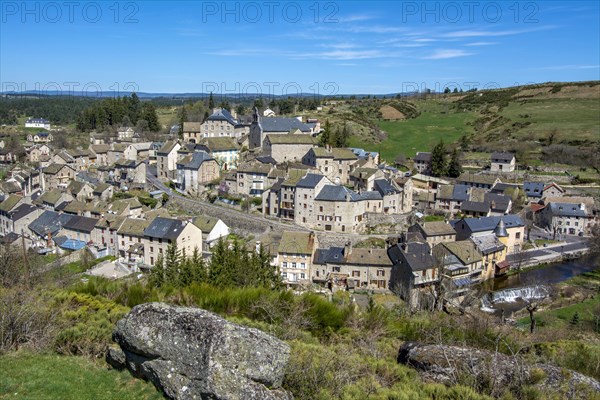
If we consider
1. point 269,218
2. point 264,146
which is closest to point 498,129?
point 264,146

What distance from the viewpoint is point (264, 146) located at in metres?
58.7

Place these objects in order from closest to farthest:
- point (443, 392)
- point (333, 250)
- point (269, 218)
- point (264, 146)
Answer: point (443, 392), point (333, 250), point (269, 218), point (264, 146)

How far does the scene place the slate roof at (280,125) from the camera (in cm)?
6175

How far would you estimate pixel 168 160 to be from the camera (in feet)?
192

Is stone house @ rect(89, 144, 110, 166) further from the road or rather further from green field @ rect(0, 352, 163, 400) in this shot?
green field @ rect(0, 352, 163, 400)

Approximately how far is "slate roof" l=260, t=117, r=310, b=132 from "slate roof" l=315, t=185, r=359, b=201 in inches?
802

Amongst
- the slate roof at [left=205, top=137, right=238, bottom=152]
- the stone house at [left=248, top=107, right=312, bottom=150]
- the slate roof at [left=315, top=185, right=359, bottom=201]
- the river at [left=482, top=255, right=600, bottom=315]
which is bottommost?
the river at [left=482, top=255, right=600, bottom=315]

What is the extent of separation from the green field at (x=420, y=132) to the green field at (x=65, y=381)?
210 ft

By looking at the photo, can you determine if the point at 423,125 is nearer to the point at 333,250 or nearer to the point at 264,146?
the point at 264,146

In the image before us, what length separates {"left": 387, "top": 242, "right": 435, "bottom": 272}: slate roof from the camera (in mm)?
34594

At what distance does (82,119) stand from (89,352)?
316 feet

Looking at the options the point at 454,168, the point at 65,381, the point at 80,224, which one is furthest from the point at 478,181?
the point at 65,381

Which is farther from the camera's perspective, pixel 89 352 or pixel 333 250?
pixel 333 250

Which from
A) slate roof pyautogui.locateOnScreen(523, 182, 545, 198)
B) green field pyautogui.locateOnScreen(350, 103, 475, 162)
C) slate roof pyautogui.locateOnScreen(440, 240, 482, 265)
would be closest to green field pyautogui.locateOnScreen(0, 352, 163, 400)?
slate roof pyautogui.locateOnScreen(440, 240, 482, 265)
